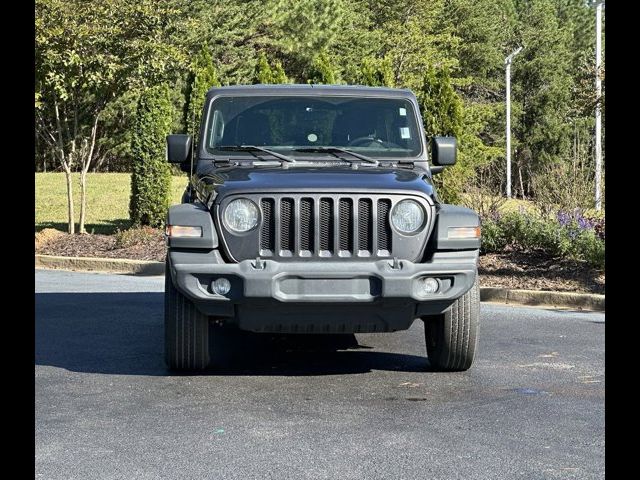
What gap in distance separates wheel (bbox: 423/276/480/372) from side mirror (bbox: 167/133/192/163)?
2.44 m

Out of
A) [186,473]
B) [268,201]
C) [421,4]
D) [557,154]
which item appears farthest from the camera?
[557,154]

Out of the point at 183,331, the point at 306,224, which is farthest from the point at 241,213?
the point at 183,331

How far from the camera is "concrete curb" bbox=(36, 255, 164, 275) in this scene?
16.7 m

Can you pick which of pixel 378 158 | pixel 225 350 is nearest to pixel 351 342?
pixel 225 350

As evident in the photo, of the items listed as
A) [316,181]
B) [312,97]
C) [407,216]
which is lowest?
[407,216]

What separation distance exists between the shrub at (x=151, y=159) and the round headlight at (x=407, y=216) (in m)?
14.0

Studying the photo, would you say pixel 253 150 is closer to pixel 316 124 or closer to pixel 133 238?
pixel 316 124

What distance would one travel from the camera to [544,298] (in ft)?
41.1

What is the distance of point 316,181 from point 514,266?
7.65 metres

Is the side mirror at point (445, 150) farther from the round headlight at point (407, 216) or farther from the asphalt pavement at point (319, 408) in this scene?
the asphalt pavement at point (319, 408)

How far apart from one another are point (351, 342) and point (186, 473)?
4334 mm

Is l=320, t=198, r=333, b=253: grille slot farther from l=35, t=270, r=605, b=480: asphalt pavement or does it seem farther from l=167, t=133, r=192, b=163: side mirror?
l=167, t=133, r=192, b=163: side mirror

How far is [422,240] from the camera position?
7.40m
